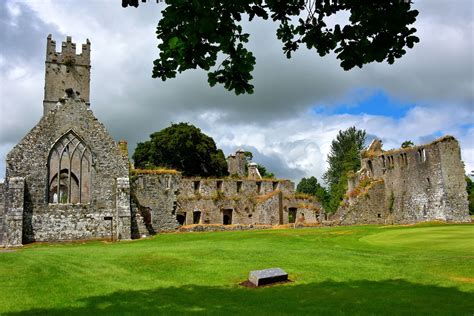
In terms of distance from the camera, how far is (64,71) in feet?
175

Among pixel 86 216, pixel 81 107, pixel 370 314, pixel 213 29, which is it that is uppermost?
pixel 81 107

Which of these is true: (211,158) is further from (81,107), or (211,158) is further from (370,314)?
(370,314)

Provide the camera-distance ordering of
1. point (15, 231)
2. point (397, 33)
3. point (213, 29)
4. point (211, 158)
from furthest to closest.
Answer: point (211, 158) < point (15, 231) < point (397, 33) < point (213, 29)

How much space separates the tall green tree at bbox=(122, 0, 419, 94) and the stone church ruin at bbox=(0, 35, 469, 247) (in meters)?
23.5

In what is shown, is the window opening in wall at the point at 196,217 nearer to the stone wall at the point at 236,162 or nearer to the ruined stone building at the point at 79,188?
the ruined stone building at the point at 79,188

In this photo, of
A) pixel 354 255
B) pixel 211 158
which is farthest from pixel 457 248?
pixel 211 158

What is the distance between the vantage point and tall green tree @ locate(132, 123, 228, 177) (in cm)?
5966

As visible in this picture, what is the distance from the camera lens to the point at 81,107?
1243 inches

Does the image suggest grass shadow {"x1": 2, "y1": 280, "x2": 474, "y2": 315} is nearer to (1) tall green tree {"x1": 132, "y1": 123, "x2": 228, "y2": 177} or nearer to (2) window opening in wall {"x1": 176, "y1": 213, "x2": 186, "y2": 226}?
(2) window opening in wall {"x1": 176, "y1": 213, "x2": 186, "y2": 226}

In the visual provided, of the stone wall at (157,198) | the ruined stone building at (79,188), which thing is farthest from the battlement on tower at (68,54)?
the stone wall at (157,198)

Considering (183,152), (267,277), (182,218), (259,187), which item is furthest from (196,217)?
(267,277)

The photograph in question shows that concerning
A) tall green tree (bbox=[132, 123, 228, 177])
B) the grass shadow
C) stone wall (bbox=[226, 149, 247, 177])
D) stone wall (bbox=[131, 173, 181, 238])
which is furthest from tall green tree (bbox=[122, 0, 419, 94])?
stone wall (bbox=[226, 149, 247, 177])

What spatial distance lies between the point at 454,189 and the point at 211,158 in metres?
31.1

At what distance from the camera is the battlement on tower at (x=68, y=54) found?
2066 inches
